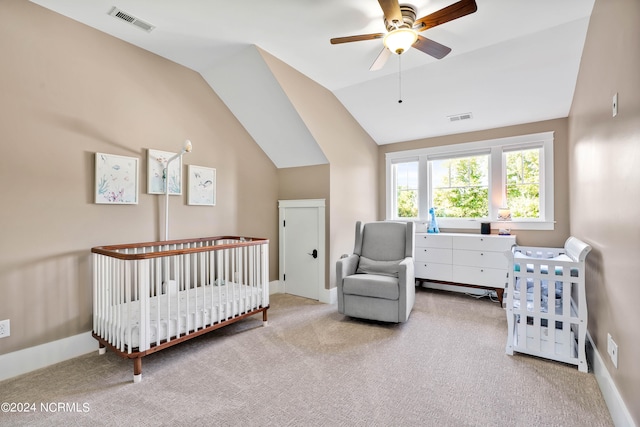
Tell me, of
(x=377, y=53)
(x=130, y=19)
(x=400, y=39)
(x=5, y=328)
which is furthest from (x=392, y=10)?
(x=5, y=328)

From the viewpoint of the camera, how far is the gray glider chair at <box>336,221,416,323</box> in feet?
10.2

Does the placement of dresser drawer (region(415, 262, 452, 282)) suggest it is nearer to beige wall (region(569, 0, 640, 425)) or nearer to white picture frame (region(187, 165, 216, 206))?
beige wall (region(569, 0, 640, 425))

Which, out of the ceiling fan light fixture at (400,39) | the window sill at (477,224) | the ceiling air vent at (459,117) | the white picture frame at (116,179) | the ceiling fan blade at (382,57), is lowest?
the window sill at (477,224)

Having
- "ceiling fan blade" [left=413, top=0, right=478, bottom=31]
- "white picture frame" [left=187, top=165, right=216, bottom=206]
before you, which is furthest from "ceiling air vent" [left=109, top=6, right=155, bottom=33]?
"ceiling fan blade" [left=413, top=0, right=478, bottom=31]

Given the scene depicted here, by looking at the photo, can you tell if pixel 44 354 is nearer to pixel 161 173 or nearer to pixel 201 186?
pixel 161 173

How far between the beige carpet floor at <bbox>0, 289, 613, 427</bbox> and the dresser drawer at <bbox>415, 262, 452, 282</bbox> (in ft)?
4.28

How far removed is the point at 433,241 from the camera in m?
4.37

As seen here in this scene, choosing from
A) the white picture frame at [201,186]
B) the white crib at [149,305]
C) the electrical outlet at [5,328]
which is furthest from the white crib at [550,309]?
the electrical outlet at [5,328]

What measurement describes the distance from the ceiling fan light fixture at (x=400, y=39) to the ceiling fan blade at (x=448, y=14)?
0.08 m

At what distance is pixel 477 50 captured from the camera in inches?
118

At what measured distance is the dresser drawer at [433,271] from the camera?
168 inches

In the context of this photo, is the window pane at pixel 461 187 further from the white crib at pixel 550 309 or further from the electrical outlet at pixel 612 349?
the electrical outlet at pixel 612 349

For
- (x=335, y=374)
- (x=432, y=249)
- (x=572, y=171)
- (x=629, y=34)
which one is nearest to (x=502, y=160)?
(x=572, y=171)

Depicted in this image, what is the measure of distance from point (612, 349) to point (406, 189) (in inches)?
137
